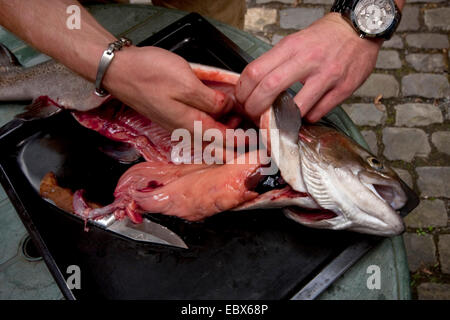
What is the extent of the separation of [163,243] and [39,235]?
491 millimetres

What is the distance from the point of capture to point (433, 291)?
2443 mm

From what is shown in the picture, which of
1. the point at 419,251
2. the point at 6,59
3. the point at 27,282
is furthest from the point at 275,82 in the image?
the point at 419,251

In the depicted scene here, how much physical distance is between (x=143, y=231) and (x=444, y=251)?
6.91 ft

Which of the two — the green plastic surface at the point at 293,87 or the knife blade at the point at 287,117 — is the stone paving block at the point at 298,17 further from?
the knife blade at the point at 287,117

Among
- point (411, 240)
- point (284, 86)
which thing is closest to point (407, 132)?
point (411, 240)

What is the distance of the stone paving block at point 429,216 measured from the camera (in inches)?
105

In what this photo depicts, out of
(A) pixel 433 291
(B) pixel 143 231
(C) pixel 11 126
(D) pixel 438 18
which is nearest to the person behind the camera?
(B) pixel 143 231

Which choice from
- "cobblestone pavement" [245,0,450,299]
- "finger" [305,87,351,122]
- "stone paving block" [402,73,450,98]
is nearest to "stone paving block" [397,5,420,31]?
"cobblestone pavement" [245,0,450,299]

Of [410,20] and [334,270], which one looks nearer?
[334,270]

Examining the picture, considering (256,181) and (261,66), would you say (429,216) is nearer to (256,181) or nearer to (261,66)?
(256,181)

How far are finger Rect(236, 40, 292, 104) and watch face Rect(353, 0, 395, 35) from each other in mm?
369

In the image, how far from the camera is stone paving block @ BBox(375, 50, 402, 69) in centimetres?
335

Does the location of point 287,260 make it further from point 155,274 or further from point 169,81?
point 169,81
